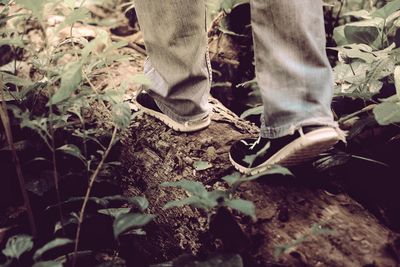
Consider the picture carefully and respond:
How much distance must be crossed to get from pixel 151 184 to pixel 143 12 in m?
Answer: 0.64

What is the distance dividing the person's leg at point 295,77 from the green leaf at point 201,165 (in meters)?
0.22

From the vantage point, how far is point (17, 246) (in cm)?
103

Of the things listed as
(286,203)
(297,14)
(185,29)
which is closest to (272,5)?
(297,14)

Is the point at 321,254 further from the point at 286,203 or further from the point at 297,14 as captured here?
the point at 297,14

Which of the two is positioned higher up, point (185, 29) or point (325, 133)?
point (185, 29)

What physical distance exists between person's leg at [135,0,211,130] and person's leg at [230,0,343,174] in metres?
0.27

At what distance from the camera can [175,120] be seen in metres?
1.67

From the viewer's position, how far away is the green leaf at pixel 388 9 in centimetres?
169

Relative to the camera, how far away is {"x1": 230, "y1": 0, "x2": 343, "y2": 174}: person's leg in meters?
1.24

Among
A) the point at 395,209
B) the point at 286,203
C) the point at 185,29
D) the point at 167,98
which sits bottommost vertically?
the point at 395,209

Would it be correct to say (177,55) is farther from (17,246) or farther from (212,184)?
(17,246)

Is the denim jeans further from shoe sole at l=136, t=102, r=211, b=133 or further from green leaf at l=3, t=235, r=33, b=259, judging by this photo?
green leaf at l=3, t=235, r=33, b=259

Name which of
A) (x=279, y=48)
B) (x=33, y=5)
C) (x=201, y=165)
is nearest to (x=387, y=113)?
(x=279, y=48)

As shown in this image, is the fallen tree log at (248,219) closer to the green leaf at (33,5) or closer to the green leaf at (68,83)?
the green leaf at (68,83)
